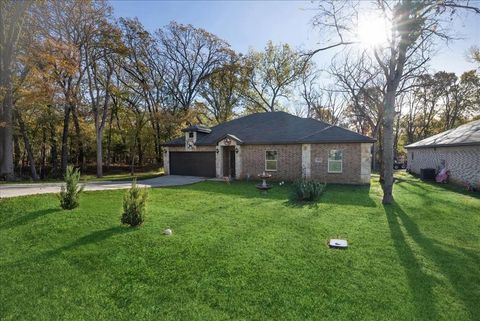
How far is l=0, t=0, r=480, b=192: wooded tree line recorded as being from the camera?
51.7 ft

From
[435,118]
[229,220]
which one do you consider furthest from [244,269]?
[435,118]

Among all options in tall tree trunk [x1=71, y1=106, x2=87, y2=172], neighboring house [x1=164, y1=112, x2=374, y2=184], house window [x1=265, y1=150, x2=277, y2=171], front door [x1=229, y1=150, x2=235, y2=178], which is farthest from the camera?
tall tree trunk [x1=71, y1=106, x2=87, y2=172]

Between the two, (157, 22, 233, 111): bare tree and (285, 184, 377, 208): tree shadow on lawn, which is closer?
(285, 184, 377, 208): tree shadow on lawn

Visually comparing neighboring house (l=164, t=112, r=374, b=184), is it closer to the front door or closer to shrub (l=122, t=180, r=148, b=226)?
the front door

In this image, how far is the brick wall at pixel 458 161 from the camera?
1329 centimetres

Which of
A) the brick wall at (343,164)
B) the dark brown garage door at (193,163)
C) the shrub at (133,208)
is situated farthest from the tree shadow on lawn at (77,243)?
the dark brown garage door at (193,163)

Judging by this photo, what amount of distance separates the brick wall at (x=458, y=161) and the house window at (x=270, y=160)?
1022 cm

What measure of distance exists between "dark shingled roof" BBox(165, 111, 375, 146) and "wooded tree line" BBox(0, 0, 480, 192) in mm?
4074

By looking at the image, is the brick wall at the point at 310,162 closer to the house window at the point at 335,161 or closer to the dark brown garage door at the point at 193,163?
the house window at the point at 335,161

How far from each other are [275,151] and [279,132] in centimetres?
156

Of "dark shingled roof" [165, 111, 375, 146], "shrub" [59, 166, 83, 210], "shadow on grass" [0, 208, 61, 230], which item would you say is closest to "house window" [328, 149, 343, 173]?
"dark shingled roof" [165, 111, 375, 146]

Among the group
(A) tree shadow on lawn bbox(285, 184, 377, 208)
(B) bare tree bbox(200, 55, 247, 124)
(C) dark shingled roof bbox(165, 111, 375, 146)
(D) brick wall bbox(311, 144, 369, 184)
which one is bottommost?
(A) tree shadow on lawn bbox(285, 184, 377, 208)

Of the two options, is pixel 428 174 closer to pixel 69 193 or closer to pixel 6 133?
pixel 69 193

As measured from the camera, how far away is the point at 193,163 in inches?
761
